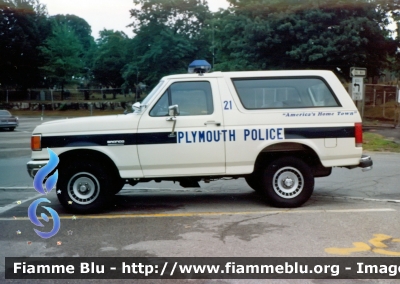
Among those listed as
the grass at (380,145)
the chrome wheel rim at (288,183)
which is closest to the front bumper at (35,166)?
the chrome wheel rim at (288,183)

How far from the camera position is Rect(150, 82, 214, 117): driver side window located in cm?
729

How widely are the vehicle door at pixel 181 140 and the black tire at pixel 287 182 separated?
0.74 m

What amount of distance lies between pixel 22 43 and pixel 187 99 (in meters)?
47.0

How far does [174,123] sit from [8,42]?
151 ft

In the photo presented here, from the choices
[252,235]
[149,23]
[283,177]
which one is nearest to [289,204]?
[283,177]

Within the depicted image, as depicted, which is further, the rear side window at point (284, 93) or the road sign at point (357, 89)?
the road sign at point (357, 89)

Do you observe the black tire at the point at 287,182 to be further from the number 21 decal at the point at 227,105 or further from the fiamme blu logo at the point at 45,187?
the fiamme blu logo at the point at 45,187

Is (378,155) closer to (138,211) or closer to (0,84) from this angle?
(138,211)

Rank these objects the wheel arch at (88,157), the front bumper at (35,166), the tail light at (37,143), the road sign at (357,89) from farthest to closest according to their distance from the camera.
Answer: the road sign at (357,89) < the wheel arch at (88,157) < the tail light at (37,143) < the front bumper at (35,166)

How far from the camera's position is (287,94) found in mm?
7535

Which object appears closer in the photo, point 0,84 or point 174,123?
point 174,123

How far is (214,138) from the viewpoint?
7.18m

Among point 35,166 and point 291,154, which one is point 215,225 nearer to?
point 291,154

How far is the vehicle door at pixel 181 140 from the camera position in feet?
23.4
